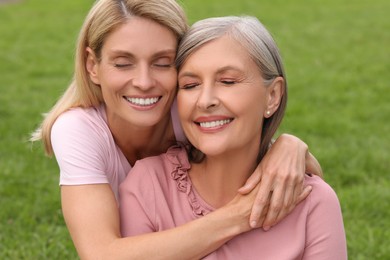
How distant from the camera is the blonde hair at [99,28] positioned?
3.10m

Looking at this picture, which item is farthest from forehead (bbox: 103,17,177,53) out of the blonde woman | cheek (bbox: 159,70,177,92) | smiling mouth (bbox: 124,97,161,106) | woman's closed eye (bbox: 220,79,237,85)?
woman's closed eye (bbox: 220,79,237,85)

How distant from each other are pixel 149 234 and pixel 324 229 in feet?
2.21

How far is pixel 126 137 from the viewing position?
137 inches

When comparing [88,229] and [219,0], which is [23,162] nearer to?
[88,229]

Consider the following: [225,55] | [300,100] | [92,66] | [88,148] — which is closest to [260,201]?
[225,55]

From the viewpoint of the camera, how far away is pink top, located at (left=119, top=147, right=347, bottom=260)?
284 cm

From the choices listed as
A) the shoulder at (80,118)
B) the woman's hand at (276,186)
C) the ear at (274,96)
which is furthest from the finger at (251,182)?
the shoulder at (80,118)

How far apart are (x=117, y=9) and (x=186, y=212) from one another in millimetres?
916

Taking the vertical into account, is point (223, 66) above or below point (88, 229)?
above

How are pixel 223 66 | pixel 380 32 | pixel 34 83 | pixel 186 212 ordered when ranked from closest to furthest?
pixel 223 66 → pixel 186 212 → pixel 34 83 → pixel 380 32

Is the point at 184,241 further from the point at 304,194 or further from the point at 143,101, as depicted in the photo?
the point at 143,101

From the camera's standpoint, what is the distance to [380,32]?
1016 centimetres

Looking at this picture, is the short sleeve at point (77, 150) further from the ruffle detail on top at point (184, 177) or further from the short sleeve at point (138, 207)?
the ruffle detail on top at point (184, 177)

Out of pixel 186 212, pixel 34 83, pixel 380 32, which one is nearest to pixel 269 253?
pixel 186 212
